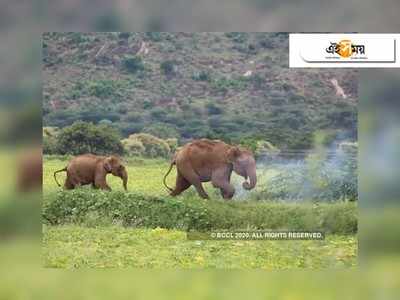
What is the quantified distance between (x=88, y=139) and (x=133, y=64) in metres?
0.42

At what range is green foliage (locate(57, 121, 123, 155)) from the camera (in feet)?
9.09

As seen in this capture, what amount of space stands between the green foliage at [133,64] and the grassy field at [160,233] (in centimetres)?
44

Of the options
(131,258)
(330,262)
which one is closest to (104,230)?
(131,258)

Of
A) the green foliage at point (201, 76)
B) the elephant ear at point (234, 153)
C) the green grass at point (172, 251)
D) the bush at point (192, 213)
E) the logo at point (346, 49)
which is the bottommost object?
the green grass at point (172, 251)

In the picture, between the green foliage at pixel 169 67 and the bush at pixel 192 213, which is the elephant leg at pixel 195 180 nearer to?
the bush at pixel 192 213

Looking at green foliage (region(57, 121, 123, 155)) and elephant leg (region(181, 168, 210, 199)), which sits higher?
green foliage (region(57, 121, 123, 155))

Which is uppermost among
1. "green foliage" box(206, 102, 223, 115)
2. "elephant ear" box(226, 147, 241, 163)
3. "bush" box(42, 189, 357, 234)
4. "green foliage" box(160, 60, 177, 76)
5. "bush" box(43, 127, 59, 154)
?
"green foliage" box(160, 60, 177, 76)

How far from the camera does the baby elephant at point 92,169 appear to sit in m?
2.78

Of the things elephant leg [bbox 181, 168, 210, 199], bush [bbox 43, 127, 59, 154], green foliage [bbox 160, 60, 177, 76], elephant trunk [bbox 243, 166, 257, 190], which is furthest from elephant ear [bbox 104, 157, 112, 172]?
elephant trunk [bbox 243, 166, 257, 190]

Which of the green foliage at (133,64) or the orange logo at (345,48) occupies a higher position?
the orange logo at (345,48)

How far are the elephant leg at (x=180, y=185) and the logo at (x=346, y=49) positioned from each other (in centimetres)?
91

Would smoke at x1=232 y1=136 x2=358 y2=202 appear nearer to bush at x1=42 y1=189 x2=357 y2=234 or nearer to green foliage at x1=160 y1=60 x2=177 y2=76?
bush at x1=42 y1=189 x2=357 y2=234

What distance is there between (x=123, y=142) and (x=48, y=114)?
38 centimetres

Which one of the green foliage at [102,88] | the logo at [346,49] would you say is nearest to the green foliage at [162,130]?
the green foliage at [102,88]
